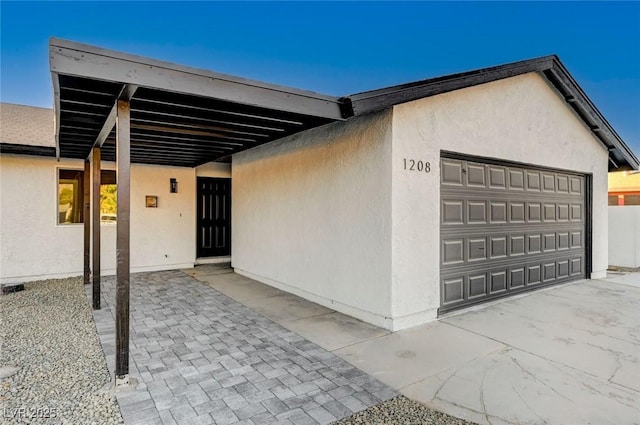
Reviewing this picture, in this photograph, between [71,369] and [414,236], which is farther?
[414,236]

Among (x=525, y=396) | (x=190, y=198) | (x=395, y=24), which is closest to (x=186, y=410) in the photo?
(x=525, y=396)

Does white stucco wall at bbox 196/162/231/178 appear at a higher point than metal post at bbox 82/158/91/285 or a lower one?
higher

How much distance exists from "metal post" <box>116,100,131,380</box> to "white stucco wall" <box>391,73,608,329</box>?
3.08 metres

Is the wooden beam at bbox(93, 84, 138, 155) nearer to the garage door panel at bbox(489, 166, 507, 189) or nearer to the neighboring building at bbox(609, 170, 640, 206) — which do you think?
the garage door panel at bbox(489, 166, 507, 189)

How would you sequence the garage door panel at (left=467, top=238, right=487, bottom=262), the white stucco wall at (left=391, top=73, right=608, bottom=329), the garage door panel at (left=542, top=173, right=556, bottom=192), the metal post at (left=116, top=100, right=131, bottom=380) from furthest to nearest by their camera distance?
1. the garage door panel at (left=542, top=173, right=556, bottom=192)
2. the garage door panel at (left=467, top=238, right=487, bottom=262)
3. the white stucco wall at (left=391, top=73, right=608, bottom=329)
4. the metal post at (left=116, top=100, right=131, bottom=380)

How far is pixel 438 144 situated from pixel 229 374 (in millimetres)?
4039

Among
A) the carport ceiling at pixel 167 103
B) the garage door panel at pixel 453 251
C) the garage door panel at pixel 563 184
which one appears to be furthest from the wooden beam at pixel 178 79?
the garage door panel at pixel 563 184

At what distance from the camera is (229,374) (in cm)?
329

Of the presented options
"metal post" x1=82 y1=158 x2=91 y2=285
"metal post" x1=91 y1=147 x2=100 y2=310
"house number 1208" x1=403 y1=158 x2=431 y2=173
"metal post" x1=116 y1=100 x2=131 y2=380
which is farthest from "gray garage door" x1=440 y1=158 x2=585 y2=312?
"metal post" x1=82 y1=158 x2=91 y2=285

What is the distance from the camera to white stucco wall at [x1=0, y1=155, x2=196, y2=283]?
7285 mm

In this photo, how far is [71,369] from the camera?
3.38 meters

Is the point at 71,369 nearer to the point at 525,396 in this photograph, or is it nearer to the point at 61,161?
the point at 525,396

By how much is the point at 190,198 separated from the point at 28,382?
6.57 m

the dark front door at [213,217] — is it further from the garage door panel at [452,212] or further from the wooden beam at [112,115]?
the garage door panel at [452,212]
